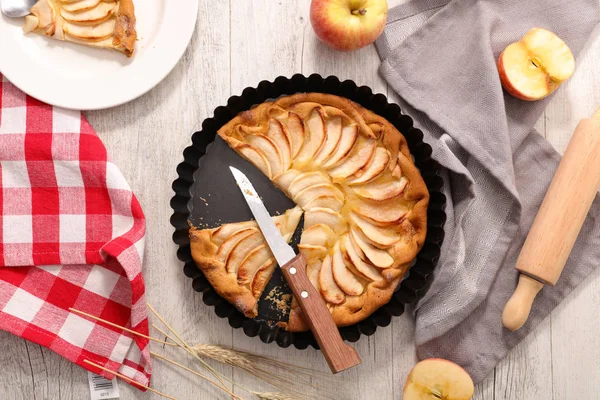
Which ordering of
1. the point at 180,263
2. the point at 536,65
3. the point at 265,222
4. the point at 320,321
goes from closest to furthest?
the point at 320,321 < the point at 265,222 < the point at 536,65 < the point at 180,263

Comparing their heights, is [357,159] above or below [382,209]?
above

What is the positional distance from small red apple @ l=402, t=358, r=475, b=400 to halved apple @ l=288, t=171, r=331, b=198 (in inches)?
38.0

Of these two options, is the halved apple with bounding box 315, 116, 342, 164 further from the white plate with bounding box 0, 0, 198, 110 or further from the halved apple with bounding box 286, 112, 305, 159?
the white plate with bounding box 0, 0, 198, 110

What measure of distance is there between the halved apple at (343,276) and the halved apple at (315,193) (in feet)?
0.75

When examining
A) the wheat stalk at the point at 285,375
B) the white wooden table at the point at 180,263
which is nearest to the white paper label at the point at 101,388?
the white wooden table at the point at 180,263

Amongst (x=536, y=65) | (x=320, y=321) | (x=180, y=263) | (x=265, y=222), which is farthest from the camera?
(x=180, y=263)

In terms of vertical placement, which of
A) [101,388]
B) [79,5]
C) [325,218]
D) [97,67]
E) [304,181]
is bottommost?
[101,388]

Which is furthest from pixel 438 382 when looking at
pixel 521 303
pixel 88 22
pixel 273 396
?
pixel 88 22

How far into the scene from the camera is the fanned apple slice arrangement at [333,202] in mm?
2430

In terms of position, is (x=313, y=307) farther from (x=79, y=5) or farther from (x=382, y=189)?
(x=79, y=5)

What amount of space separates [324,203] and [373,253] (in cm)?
31

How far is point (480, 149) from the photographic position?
8.39ft

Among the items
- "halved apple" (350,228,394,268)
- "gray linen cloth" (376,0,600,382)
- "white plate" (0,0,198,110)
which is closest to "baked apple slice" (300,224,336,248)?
"halved apple" (350,228,394,268)

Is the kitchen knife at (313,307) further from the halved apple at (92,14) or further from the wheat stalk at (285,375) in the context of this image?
the halved apple at (92,14)
